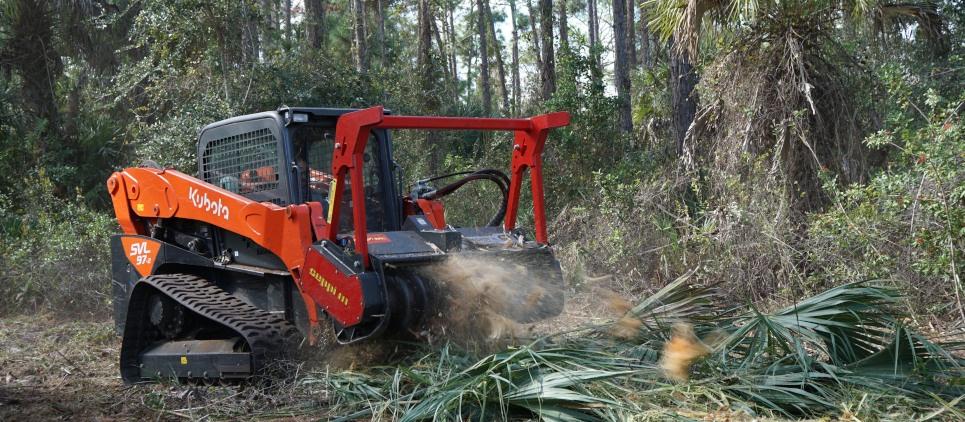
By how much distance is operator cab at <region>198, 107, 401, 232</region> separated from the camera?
23.1 feet

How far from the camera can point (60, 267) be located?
1156cm

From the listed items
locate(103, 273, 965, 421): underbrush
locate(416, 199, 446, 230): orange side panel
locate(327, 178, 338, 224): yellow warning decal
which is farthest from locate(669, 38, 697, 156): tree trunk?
locate(327, 178, 338, 224): yellow warning decal

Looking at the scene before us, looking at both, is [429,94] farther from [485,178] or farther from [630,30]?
[630,30]

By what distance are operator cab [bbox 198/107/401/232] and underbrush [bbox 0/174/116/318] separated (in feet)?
14.1

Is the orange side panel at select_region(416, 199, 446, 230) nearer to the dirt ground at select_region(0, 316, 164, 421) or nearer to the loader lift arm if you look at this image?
the loader lift arm

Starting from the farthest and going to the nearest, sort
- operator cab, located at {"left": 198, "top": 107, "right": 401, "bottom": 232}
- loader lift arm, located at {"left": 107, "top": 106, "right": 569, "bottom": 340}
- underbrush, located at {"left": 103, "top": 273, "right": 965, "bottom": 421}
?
operator cab, located at {"left": 198, "top": 107, "right": 401, "bottom": 232}, loader lift arm, located at {"left": 107, "top": 106, "right": 569, "bottom": 340}, underbrush, located at {"left": 103, "top": 273, "right": 965, "bottom": 421}

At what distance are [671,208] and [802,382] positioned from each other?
5.76 metres

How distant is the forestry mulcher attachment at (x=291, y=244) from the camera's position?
21.0 feet

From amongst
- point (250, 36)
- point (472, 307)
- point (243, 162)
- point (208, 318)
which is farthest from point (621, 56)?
point (208, 318)

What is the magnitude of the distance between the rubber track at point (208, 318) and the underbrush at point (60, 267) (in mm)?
3951

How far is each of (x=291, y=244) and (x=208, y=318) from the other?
0.95 meters

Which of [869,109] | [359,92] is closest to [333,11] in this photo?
[359,92]

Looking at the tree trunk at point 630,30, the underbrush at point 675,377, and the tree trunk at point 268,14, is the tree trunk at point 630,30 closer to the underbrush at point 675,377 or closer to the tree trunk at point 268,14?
the tree trunk at point 268,14

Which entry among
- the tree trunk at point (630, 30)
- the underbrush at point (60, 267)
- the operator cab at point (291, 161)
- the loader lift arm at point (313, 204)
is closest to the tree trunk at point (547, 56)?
the underbrush at point (60, 267)
